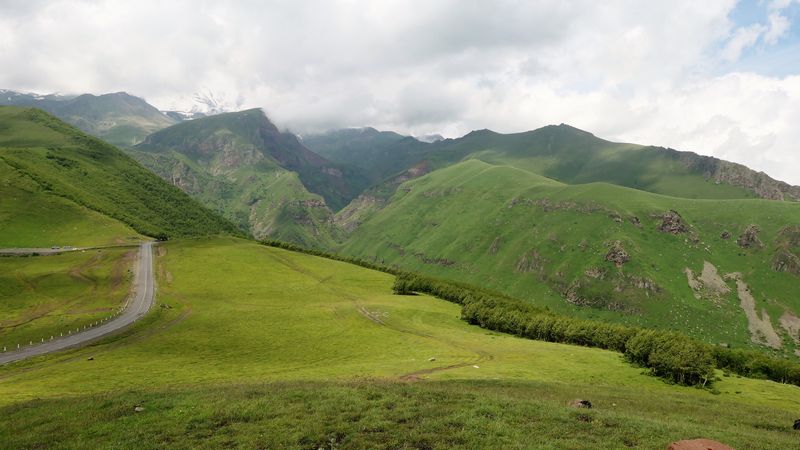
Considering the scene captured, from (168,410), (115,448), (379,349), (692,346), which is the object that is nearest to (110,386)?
(168,410)

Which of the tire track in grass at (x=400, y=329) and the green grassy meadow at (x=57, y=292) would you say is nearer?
the tire track in grass at (x=400, y=329)

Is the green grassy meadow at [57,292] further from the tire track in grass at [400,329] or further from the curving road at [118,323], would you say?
the tire track in grass at [400,329]

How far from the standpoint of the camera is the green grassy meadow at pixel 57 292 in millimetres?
90250

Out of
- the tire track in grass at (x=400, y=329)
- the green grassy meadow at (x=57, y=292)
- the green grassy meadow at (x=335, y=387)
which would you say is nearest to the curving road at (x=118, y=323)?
the green grassy meadow at (x=57, y=292)

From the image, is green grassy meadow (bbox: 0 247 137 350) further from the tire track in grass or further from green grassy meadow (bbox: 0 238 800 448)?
the tire track in grass

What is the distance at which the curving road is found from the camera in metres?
77.3

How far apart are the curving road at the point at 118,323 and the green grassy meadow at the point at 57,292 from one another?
302 cm

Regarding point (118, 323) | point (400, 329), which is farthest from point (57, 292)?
point (400, 329)

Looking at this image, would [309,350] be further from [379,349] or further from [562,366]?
[562,366]

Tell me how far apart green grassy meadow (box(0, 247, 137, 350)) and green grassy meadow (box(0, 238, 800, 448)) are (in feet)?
43.6

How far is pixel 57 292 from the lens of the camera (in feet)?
384

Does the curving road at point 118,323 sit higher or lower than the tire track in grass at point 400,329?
lower

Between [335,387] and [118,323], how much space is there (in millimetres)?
81833

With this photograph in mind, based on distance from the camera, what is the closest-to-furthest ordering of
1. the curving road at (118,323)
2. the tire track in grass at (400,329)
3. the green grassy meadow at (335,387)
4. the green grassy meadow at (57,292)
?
the green grassy meadow at (335,387)
the tire track in grass at (400,329)
the curving road at (118,323)
the green grassy meadow at (57,292)
